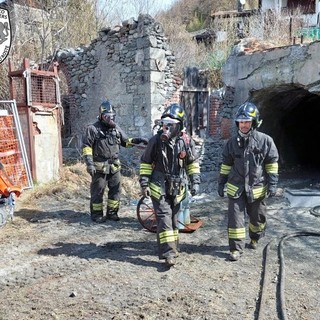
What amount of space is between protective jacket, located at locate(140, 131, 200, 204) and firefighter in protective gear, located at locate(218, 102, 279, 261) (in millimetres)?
610

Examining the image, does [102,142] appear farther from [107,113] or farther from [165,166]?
[165,166]

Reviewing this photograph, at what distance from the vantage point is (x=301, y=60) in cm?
883

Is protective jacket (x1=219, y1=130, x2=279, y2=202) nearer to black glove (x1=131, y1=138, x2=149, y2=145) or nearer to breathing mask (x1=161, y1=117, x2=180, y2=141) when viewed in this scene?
breathing mask (x1=161, y1=117, x2=180, y2=141)

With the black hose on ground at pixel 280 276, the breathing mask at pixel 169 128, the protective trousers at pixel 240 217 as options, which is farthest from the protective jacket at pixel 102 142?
the black hose on ground at pixel 280 276

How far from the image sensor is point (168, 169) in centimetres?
498

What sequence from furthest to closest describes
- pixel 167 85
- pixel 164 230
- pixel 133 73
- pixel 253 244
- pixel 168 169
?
pixel 167 85, pixel 133 73, pixel 253 244, pixel 168 169, pixel 164 230

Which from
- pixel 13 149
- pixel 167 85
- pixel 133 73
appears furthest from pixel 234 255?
pixel 133 73

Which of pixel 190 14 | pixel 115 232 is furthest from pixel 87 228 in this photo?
pixel 190 14

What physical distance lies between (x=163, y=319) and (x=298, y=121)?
11.0 meters

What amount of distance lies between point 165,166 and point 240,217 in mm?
1119

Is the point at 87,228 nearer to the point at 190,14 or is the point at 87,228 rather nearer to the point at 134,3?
the point at 134,3

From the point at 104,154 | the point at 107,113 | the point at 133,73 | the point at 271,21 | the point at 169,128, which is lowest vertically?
the point at 104,154

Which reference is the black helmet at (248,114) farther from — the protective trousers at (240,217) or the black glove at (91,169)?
the black glove at (91,169)

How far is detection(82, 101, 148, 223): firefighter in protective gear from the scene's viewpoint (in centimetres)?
639
